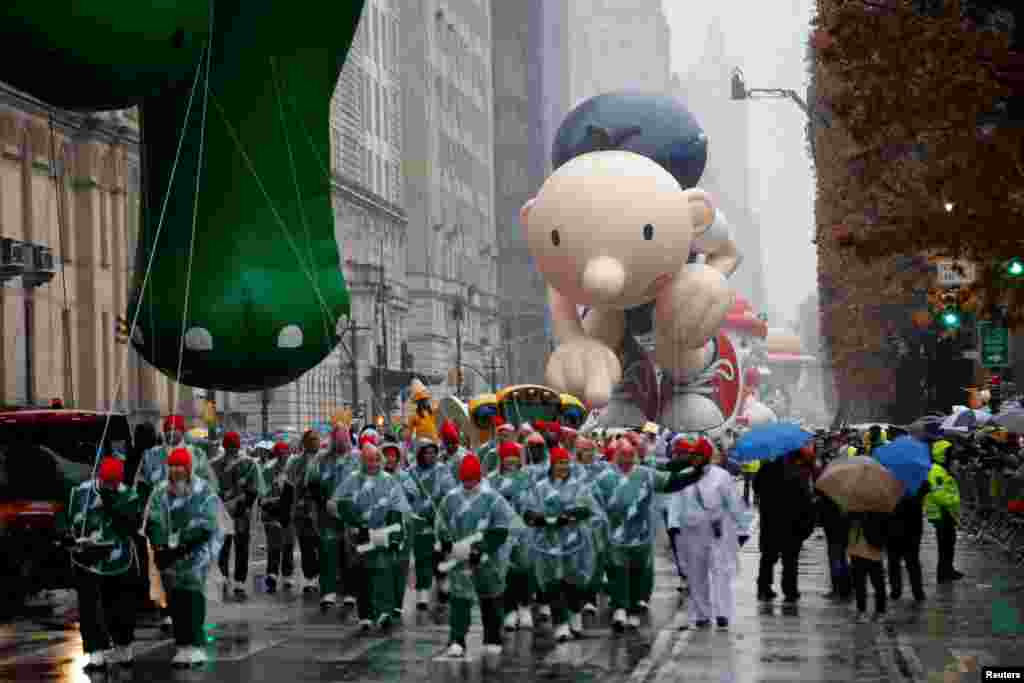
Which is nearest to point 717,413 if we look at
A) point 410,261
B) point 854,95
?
point 854,95

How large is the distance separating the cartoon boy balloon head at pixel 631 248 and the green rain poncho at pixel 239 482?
8219 millimetres

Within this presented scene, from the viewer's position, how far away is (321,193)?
71.7 feet

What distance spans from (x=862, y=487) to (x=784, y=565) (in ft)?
7.17

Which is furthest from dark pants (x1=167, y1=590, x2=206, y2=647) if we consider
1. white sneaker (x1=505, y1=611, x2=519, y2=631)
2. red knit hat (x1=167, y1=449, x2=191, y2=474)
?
white sneaker (x1=505, y1=611, x2=519, y2=631)

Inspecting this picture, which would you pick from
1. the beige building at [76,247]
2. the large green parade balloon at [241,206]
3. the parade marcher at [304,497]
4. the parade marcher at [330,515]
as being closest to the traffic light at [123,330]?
the large green parade balloon at [241,206]

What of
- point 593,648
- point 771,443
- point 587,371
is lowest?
point 593,648

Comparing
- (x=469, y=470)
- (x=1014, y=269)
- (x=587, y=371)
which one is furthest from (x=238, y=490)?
(x=587, y=371)

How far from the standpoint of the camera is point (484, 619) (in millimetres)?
17062

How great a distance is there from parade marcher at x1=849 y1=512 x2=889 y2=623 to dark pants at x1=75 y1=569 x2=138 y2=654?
6.77m

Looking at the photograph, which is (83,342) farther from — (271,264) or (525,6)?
(525,6)

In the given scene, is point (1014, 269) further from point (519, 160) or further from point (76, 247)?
point (519, 160)

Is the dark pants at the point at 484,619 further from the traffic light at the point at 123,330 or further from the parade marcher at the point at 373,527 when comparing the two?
the traffic light at the point at 123,330

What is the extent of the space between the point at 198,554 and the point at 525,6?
393 ft

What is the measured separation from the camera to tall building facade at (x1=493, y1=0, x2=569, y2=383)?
129m
